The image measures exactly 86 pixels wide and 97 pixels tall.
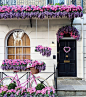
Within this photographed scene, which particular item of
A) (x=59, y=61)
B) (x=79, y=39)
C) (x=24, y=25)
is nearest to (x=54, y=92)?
(x=59, y=61)

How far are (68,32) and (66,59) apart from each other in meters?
1.64

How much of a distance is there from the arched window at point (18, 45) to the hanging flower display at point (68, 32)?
77.0 inches

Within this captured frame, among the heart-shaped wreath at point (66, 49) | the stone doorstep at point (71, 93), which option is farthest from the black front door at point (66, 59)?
the stone doorstep at point (71, 93)

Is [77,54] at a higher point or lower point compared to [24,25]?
lower

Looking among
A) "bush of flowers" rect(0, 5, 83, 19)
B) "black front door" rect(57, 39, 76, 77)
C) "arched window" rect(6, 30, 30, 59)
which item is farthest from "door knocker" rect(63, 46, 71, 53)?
"arched window" rect(6, 30, 30, 59)

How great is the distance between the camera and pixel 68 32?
23.1 feet

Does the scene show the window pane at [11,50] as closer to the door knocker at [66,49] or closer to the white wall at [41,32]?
the white wall at [41,32]

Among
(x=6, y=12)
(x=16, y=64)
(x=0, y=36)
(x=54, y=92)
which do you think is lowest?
(x=54, y=92)

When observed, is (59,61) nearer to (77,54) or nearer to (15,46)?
(77,54)

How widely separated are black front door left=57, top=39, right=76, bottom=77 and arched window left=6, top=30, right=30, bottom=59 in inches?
78.6

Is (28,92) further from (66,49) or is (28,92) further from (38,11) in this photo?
(38,11)

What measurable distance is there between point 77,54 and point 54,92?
10.9 feet

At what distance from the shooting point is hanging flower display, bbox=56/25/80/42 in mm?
6945

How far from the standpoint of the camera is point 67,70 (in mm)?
7289
